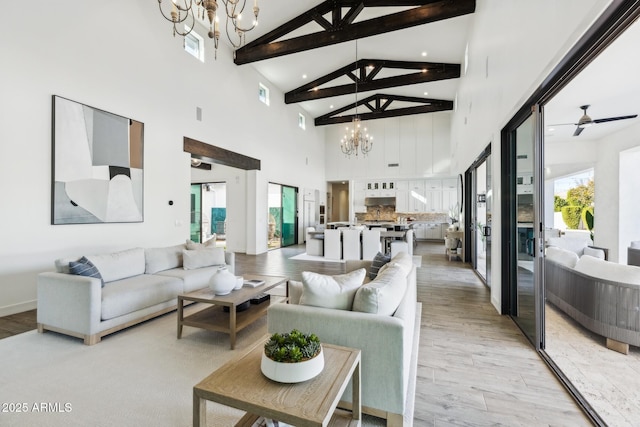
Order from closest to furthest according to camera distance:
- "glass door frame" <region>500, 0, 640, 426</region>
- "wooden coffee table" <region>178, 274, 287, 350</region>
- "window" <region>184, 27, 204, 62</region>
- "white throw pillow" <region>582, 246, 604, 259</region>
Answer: "glass door frame" <region>500, 0, 640, 426</region> → "wooden coffee table" <region>178, 274, 287, 350</region> → "white throw pillow" <region>582, 246, 604, 259</region> → "window" <region>184, 27, 204, 62</region>

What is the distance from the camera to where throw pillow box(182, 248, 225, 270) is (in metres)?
3.98

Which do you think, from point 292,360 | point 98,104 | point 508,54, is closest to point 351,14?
point 508,54

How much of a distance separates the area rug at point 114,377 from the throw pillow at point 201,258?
3.49 ft

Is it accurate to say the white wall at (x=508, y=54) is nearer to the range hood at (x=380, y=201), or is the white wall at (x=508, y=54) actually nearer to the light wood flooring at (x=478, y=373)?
the light wood flooring at (x=478, y=373)

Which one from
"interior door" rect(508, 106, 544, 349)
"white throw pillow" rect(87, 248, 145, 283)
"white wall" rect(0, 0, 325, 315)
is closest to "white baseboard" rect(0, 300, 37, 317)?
"white wall" rect(0, 0, 325, 315)

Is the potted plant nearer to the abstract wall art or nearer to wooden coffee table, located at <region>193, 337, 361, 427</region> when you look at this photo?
wooden coffee table, located at <region>193, 337, 361, 427</region>

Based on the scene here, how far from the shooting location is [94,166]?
161 inches

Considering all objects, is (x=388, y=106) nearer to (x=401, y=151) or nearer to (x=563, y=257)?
(x=401, y=151)

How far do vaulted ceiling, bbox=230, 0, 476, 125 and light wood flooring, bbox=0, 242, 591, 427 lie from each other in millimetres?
4979

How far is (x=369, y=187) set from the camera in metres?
12.6

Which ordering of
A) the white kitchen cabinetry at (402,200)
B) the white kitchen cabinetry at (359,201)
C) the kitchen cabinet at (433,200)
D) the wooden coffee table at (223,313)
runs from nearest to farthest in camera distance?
the wooden coffee table at (223,313) → the kitchen cabinet at (433,200) → the white kitchen cabinetry at (402,200) → the white kitchen cabinetry at (359,201)

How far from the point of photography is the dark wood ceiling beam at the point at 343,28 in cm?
494

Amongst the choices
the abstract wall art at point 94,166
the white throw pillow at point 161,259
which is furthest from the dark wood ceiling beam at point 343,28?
the white throw pillow at point 161,259

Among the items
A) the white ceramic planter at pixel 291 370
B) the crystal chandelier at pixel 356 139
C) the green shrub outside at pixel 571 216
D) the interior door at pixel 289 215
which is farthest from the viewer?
the interior door at pixel 289 215
